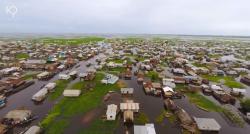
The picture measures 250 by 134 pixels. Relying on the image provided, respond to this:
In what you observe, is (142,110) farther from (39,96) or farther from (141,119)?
(39,96)

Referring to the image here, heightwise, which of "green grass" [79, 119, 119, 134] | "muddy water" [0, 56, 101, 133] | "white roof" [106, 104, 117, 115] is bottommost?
"green grass" [79, 119, 119, 134]

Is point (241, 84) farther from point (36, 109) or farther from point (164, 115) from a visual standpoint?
point (36, 109)

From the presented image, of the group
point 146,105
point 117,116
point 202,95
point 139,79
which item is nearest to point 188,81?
point 202,95

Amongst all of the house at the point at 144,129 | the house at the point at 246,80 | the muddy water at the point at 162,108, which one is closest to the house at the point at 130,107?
the muddy water at the point at 162,108

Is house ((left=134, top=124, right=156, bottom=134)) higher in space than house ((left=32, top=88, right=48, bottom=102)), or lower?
lower

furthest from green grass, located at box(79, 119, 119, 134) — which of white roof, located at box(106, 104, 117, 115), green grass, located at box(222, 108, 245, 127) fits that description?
green grass, located at box(222, 108, 245, 127)

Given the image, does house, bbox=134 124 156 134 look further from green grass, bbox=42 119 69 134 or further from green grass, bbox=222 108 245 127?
green grass, bbox=222 108 245 127
